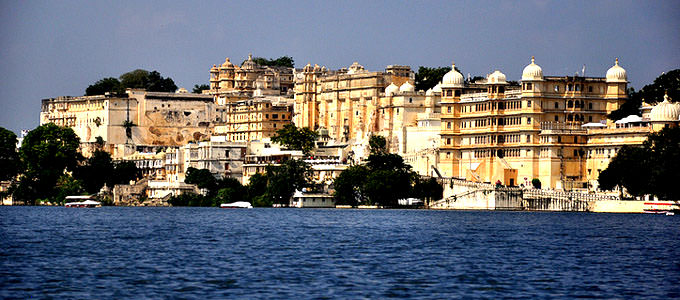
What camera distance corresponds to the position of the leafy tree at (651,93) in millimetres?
111125

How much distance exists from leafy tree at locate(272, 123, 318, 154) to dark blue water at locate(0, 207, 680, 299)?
57.8 m

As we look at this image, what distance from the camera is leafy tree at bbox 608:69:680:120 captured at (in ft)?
365

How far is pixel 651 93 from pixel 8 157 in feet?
215

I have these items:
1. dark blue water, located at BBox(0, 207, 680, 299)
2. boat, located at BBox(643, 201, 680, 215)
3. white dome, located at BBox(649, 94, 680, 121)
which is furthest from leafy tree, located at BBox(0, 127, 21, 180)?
boat, located at BBox(643, 201, 680, 215)

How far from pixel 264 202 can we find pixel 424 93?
2773 centimetres

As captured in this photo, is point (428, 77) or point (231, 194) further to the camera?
point (428, 77)

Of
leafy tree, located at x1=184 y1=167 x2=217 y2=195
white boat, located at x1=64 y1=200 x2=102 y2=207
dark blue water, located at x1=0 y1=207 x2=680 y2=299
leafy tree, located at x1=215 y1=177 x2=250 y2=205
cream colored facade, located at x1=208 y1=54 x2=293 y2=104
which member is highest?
cream colored facade, located at x1=208 y1=54 x2=293 y2=104

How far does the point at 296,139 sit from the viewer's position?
141250 mm

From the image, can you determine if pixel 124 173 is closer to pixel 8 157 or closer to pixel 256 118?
pixel 8 157

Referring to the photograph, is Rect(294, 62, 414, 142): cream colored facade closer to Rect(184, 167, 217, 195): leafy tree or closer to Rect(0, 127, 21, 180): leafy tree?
Rect(184, 167, 217, 195): leafy tree

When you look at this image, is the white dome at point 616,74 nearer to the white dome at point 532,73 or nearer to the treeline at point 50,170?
the white dome at point 532,73

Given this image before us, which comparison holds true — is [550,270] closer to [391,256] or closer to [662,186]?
[391,256]

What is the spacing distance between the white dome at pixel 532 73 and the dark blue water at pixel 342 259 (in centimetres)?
3031

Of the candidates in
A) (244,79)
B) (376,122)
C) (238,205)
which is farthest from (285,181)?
(244,79)
